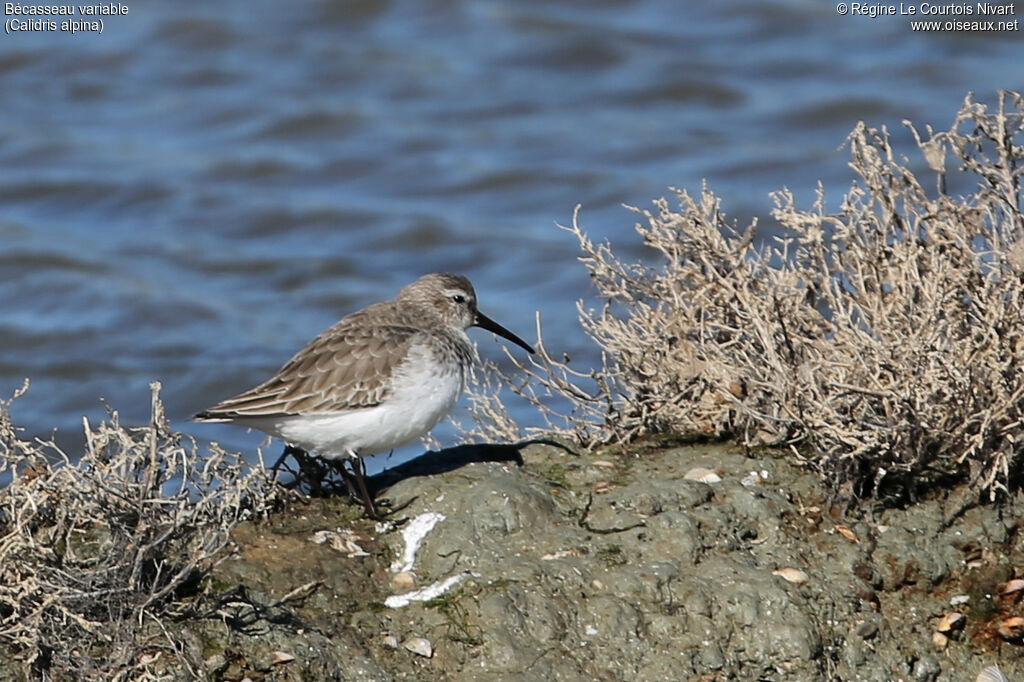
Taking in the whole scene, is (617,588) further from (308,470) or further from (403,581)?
(308,470)

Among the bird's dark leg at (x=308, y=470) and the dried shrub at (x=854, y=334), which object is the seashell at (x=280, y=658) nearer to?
the bird's dark leg at (x=308, y=470)

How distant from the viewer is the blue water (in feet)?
37.3

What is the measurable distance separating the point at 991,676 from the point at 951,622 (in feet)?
0.77

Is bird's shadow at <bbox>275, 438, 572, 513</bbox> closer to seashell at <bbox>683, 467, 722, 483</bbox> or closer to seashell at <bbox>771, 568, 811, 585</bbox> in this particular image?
seashell at <bbox>683, 467, 722, 483</bbox>

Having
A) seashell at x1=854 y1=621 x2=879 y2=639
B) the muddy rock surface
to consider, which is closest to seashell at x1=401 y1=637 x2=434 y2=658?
the muddy rock surface

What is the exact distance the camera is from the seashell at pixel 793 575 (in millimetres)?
4969

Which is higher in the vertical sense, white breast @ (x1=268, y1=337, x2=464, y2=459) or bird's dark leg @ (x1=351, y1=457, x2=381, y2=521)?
white breast @ (x1=268, y1=337, x2=464, y2=459)

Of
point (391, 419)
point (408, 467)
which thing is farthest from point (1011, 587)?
point (391, 419)

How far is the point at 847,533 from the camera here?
17.1 feet

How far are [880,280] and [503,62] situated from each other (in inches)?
420

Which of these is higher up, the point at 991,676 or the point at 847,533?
the point at 847,533

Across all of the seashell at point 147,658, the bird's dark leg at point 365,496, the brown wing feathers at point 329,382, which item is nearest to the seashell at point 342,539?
the bird's dark leg at point 365,496

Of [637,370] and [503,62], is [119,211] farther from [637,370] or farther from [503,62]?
[637,370]

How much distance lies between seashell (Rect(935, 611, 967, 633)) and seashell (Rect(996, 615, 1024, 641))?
12cm
